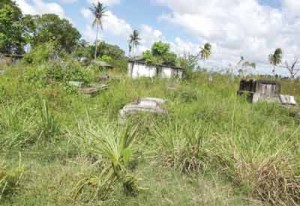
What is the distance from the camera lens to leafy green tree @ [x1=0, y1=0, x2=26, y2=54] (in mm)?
27078

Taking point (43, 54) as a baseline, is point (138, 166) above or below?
below

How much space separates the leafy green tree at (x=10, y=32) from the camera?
88.8ft

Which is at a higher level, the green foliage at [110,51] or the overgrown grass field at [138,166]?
the green foliage at [110,51]

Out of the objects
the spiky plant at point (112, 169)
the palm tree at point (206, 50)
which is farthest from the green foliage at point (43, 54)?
the palm tree at point (206, 50)

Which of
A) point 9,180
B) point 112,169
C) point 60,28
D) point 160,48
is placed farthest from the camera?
point 60,28

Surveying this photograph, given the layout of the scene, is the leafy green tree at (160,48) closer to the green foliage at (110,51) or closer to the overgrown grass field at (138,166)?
the green foliage at (110,51)

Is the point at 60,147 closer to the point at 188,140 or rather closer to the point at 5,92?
the point at 188,140

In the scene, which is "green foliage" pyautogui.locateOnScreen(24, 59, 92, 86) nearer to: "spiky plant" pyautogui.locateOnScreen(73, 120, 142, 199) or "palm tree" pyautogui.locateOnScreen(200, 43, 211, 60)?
"spiky plant" pyautogui.locateOnScreen(73, 120, 142, 199)

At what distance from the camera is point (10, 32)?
2884cm

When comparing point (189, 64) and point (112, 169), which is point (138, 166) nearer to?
point (112, 169)

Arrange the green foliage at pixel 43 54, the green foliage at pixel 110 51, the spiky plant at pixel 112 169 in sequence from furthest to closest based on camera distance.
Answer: the green foliage at pixel 110 51 → the green foliage at pixel 43 54 → the spiky plant at pixel 112 169

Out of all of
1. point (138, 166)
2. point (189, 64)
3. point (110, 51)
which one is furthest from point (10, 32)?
point (138, 166)

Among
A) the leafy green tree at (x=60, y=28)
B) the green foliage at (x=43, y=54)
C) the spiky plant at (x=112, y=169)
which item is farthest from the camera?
the leafy green tree at (x=60, y=28)

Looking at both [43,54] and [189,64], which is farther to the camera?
[189,64]
